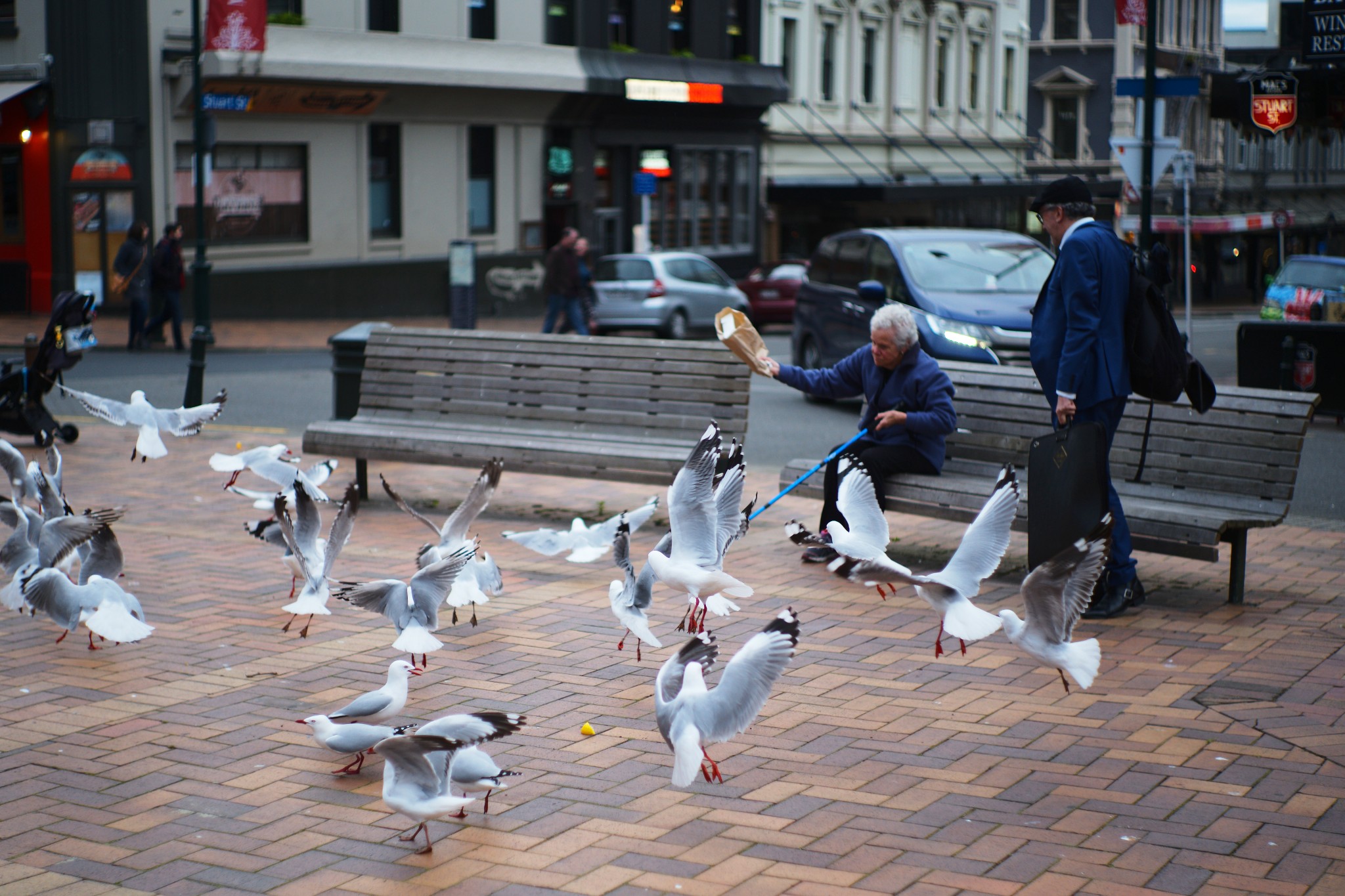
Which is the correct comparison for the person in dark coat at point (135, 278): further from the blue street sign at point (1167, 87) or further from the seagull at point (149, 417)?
the seagull at point (149, 417)

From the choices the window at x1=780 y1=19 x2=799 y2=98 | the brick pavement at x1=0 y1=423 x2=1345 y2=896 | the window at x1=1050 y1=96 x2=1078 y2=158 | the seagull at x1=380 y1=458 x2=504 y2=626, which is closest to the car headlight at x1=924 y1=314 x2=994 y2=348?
the brick pavement at x1=0 y1=423 x2=1345 y2=896

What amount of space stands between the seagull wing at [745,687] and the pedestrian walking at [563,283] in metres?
18.5

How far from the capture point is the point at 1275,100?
499 inches

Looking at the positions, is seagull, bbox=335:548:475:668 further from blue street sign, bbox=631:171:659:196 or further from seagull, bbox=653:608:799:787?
blue street sign, bbox=631:171:659:196

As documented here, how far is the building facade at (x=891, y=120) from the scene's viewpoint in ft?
140

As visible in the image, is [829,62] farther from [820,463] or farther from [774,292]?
[820,463]

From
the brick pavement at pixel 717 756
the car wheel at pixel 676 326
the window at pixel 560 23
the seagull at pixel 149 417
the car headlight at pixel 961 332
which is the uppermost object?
the window at pixel 560 23

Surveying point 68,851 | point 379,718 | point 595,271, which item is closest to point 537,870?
point 379,718

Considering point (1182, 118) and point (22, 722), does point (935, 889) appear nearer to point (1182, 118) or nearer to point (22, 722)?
point (22, 722)

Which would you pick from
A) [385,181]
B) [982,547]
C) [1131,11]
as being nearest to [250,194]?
[385,181]

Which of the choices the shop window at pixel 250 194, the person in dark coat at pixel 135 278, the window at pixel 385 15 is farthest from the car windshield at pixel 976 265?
the window at pixel 385 15

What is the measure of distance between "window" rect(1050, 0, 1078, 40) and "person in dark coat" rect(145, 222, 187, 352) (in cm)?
4431

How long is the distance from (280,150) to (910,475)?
23.1 meters

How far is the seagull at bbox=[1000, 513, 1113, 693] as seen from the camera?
4.98 m
